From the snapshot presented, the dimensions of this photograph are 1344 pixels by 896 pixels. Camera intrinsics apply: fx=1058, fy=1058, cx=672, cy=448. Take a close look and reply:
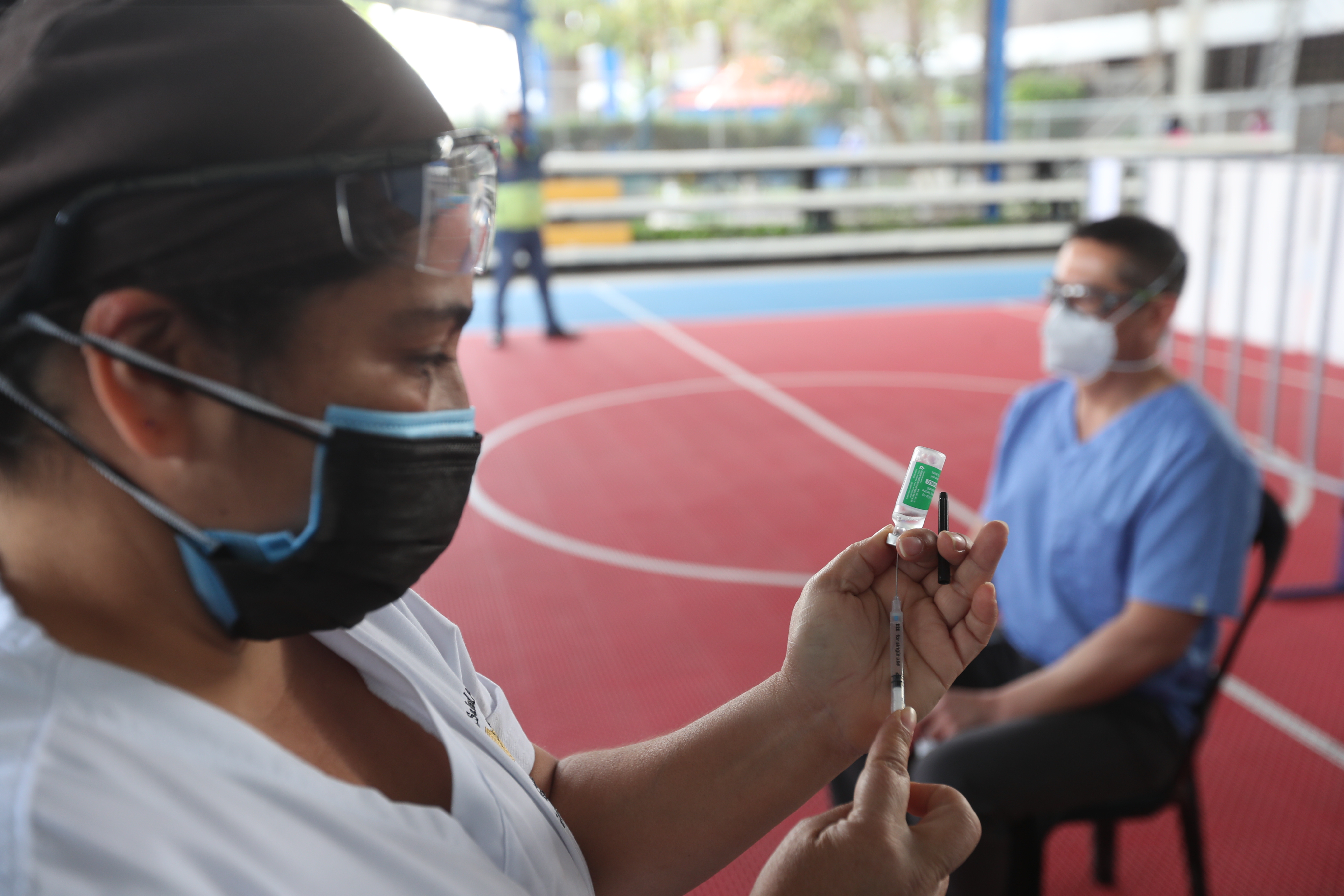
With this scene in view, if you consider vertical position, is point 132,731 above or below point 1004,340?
above

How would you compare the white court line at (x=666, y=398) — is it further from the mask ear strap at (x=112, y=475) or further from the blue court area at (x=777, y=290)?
the mask ear strap at (x=112, y=475)

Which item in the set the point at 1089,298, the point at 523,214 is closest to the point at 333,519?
the point at 1089,298

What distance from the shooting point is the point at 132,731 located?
71 cm

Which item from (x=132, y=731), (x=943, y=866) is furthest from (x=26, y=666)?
(x=943, y=866)

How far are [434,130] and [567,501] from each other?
3717mm

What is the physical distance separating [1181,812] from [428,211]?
1.86 metres

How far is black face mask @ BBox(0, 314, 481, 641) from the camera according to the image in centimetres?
73

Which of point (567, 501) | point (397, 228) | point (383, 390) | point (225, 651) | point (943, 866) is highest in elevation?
point (397, 228)

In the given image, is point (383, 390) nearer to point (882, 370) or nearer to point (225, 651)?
point (225, 651)

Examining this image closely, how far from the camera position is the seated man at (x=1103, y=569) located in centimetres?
179

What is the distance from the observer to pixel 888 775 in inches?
Result: 38.1

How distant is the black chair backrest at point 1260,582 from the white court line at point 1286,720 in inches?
28.8

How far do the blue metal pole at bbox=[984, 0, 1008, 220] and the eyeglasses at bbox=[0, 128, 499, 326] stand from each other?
13.4 meters

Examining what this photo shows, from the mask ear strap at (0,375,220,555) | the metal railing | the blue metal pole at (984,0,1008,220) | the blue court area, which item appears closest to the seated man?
the mask ear strap at (0,375,220,555)
